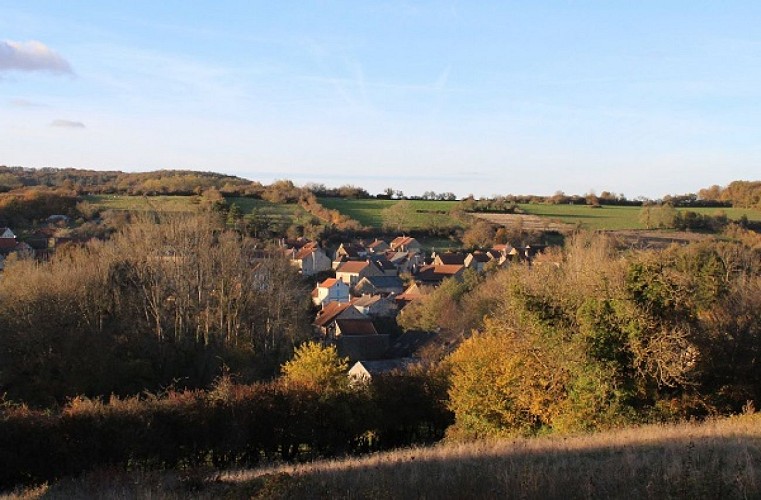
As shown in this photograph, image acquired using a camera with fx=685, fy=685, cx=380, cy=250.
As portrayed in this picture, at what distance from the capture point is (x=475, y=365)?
20594mm

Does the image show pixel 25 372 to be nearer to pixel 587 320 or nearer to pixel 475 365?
pixel 475 365

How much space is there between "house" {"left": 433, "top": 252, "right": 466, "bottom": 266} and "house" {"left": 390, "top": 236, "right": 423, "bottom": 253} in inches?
272

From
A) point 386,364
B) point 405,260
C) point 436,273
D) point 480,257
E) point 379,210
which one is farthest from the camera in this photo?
point 379,210

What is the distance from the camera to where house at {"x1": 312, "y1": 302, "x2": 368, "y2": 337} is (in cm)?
4556

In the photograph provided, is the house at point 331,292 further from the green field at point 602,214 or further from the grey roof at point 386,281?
the green field at point 602,214

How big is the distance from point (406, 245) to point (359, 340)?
3429cm

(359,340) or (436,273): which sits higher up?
(436,273)

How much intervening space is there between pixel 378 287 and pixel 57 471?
49136 millimetres

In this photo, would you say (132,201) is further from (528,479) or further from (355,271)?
(528,479)

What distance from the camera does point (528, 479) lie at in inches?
284

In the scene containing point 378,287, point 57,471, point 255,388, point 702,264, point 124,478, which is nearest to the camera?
point 124,478

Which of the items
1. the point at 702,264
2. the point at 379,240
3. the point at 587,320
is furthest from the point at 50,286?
the point at 379,240

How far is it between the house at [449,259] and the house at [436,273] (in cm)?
122

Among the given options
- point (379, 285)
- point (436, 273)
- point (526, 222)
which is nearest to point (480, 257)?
point (436, 273)
